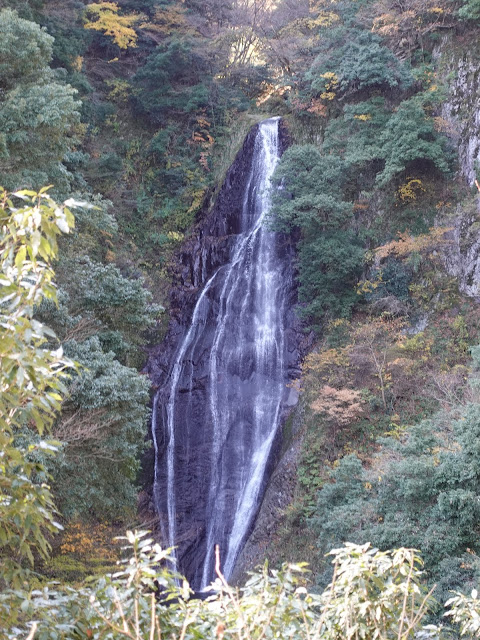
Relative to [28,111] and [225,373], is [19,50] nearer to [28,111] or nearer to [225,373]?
[28,111]

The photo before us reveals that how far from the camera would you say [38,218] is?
2.31 meters

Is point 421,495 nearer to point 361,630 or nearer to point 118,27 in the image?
point 361,630

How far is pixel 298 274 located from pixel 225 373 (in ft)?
12.8

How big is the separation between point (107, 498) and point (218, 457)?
5312mm

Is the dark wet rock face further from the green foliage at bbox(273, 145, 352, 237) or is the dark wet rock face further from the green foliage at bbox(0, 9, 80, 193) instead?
the green foliage at bbox(0, 9, 80, 193)

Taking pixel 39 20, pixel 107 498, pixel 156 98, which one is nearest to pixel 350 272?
pixel 107 498

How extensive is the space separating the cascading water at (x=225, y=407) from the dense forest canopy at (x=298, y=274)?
939 millimetres

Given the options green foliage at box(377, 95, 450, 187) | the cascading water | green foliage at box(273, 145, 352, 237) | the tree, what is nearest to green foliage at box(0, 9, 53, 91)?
green foliage at box(273, 145, 352, 237)

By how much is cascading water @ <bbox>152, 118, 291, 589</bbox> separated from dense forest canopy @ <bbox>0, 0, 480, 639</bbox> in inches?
37.0

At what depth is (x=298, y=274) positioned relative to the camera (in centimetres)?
1753

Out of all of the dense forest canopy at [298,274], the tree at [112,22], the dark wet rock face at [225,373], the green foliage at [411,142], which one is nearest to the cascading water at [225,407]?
the dark wet rock face at [225,373]

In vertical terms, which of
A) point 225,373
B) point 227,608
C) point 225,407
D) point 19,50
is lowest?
point 225,407

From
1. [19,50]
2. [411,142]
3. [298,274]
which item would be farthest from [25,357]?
[298,274]

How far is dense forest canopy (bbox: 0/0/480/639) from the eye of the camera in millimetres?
2586
